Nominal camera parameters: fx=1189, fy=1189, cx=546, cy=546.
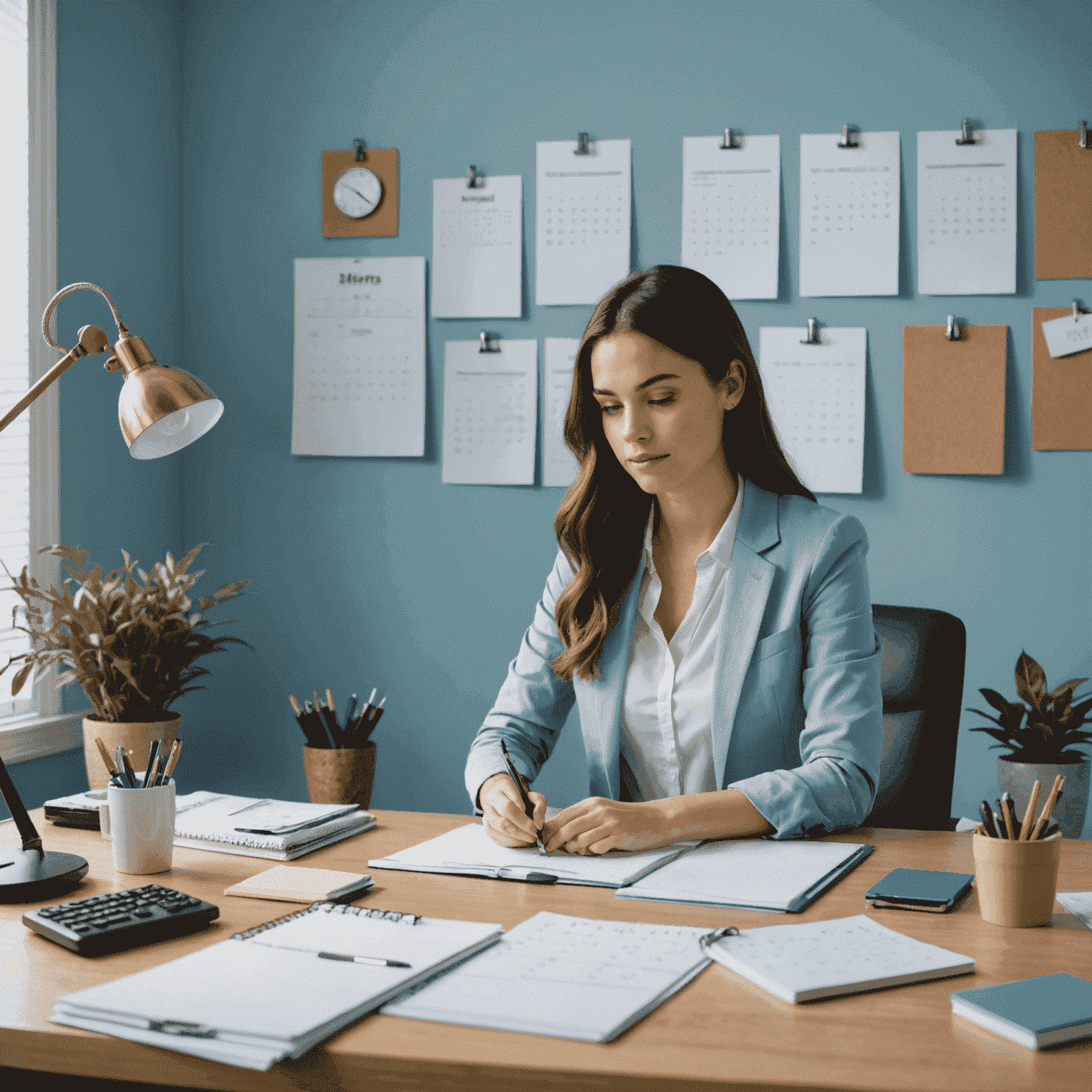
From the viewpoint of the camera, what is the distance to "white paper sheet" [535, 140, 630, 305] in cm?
260

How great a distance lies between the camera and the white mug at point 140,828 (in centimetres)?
128

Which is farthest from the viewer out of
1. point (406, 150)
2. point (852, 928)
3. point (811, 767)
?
point (406, 150)

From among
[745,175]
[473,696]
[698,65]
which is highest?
[698,65]

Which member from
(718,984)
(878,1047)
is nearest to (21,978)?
(718,984)

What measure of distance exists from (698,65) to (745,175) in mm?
265

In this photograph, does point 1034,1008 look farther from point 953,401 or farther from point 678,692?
point 953,401

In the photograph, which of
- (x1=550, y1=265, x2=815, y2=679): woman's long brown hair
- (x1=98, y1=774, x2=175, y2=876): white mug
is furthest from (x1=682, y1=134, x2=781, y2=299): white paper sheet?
(x1=98, y1=774, x2=175, y2=876): white mug

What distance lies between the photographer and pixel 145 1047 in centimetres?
85

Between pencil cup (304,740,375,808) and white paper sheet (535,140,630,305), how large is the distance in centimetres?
115

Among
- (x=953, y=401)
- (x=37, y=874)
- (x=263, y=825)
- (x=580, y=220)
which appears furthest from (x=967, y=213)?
(x=37, y=874)

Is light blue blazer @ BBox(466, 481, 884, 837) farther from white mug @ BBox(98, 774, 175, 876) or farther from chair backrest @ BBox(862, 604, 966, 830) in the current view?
white mug @ BBox(98, 774, 175, 876)

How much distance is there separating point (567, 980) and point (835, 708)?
0.69 meters

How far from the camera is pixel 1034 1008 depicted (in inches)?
33.8

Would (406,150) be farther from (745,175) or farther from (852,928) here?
(852,928)
